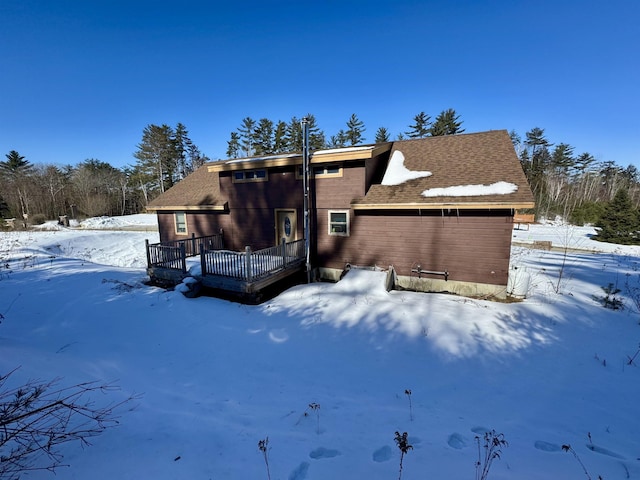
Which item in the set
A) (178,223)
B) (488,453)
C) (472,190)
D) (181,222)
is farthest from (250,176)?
(488,453)

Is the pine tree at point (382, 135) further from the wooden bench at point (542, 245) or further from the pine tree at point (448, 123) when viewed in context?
the wooden bench at point (542, 245)

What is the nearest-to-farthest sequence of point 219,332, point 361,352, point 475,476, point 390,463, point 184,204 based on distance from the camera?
point 475,476, point 390,463, point 361,352, point 219,332, point 184,204

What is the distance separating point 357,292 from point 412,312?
1958mm

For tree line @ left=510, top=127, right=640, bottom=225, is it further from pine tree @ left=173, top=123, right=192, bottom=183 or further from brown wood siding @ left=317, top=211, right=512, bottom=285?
pine tree @ left=173, top=123, right=192, bottom=183

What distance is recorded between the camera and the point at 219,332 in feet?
19.9

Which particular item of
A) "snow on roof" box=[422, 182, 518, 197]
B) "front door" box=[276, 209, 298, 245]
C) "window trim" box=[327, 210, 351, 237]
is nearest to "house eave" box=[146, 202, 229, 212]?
"front door" box=[276, 209, 298, 245]

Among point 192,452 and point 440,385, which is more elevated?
point 192,452

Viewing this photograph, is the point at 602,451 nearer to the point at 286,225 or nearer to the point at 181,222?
the point at 286,225

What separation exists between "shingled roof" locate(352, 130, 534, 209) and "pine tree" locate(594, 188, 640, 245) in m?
19.7

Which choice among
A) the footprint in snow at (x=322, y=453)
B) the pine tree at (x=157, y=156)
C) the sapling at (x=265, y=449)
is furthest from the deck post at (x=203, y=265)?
the pine tree at (x=157, y=156)

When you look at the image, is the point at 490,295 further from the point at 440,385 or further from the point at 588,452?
the point at 588,452

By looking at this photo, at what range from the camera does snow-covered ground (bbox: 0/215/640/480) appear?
8.95 ft

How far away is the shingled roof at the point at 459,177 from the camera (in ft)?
26.2

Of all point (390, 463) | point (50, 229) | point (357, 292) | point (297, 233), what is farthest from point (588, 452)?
point (50, 229)
